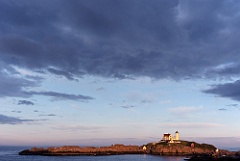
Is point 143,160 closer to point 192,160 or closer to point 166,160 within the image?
point 166,160

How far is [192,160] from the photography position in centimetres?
12381

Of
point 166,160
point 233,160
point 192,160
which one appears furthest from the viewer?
point 166,160

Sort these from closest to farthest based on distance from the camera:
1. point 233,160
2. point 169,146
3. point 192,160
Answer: point 233,160 < point 192,160 < point 169,146

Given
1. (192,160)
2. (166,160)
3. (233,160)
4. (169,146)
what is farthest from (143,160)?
(169,146)

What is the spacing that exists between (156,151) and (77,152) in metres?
45.1

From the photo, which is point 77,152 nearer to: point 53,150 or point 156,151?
point 53,150

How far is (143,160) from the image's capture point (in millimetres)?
139375

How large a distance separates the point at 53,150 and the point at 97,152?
2523 cm

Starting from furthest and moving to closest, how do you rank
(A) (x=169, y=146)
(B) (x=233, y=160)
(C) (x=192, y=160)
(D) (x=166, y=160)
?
(A) (x=169, y=146) < (D) (x=166, y=160) < (C) (x=192, y=160) < (B) (x=233, y=160)

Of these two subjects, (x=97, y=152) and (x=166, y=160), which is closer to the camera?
(x=166, y=160)

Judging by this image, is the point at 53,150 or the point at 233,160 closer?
the point at 233,160

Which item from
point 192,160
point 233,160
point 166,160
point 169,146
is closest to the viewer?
point 233,160

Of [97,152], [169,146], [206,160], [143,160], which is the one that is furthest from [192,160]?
[97,152]

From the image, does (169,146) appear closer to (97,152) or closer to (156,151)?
(156,151)
